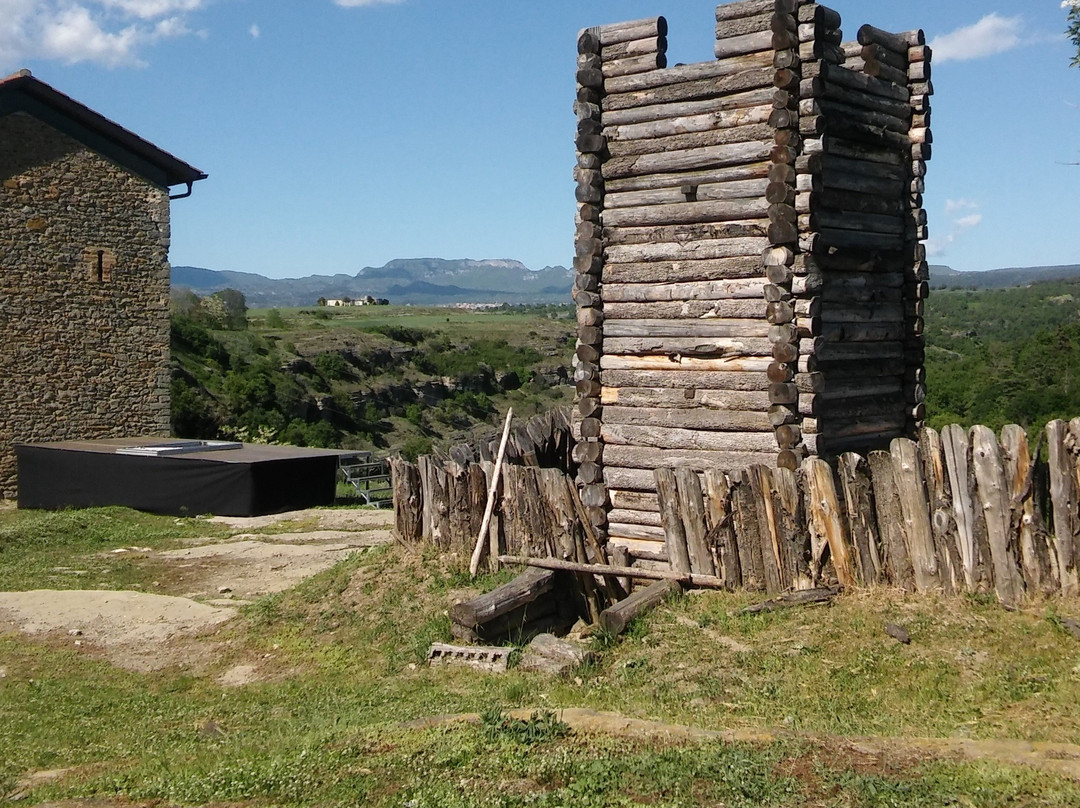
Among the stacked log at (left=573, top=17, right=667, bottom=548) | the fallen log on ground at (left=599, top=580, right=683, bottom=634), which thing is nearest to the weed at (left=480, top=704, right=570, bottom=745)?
the fallen log on ground at (left=599, top=580, right=683, bottom=634)

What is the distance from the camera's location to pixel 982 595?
8.07 meters

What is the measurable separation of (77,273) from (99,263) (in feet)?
1.66

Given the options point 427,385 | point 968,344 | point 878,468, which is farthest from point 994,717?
point 968,344

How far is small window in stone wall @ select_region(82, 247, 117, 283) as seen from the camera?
2283 centimetres

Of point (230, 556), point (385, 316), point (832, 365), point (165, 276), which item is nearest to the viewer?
point (832, 365)

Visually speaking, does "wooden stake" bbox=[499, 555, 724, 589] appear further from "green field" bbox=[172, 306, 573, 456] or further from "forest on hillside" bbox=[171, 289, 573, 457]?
"green field" bbox=[172, 306, 573, 456]

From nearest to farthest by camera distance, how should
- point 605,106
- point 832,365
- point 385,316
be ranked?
point 832,365, point 605,106, point 385,316

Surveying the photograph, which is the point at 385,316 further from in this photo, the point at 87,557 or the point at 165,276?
the point at 87,557

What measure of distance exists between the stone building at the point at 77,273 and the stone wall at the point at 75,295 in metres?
0.02

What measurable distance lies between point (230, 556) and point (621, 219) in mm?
7645

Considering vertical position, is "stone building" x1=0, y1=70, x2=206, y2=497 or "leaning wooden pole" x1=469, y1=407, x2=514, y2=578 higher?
"stone building" x1=0, y1=70, x2=206, y2=497

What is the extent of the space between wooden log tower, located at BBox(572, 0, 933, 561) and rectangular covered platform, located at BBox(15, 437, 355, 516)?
959 cm

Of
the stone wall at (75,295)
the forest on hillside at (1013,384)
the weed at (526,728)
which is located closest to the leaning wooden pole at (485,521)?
the weed at (526,728)

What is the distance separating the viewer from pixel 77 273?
2270cm
